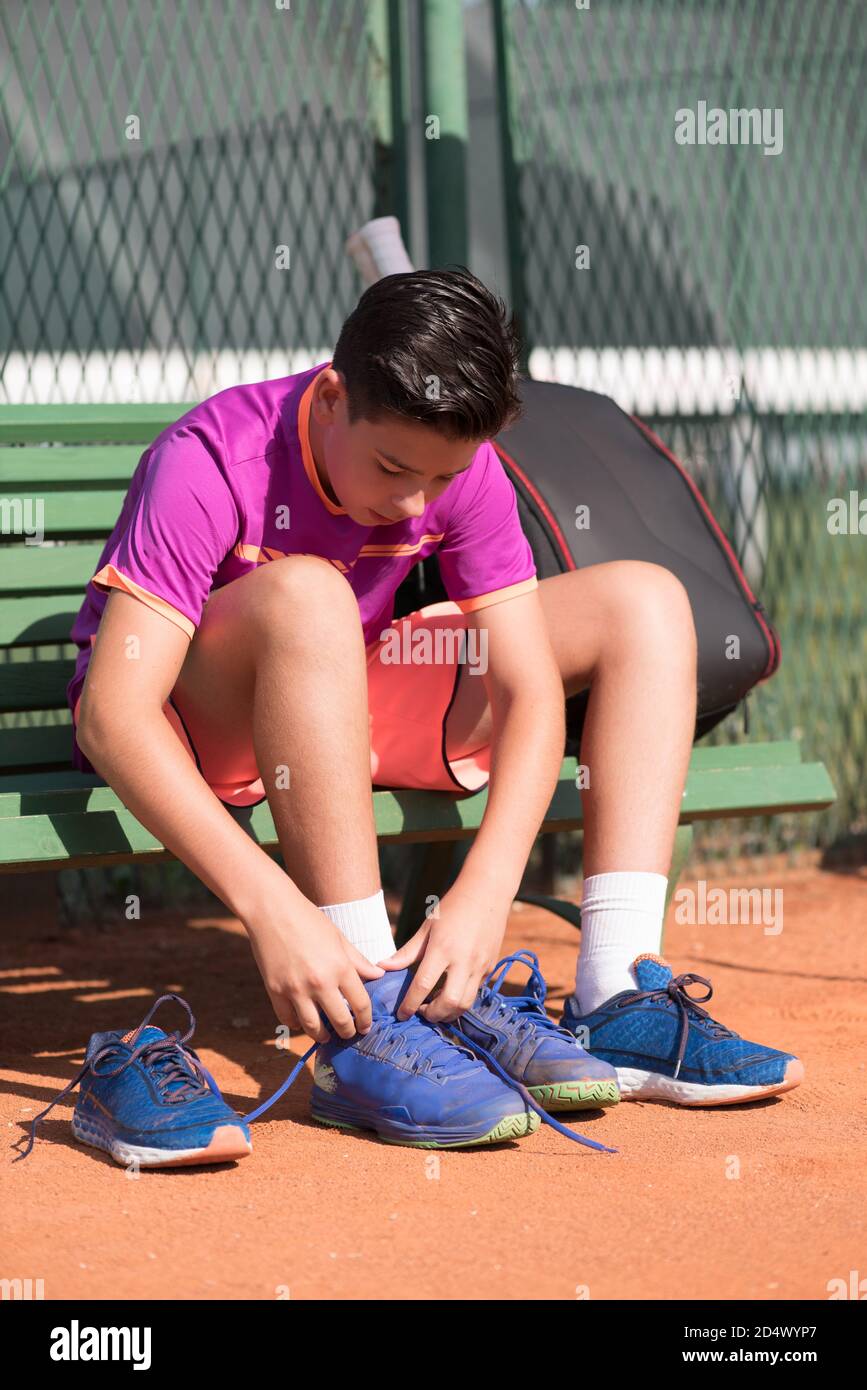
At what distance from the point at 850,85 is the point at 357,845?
3.43 m

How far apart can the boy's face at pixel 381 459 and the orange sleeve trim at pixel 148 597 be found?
28 centimetres

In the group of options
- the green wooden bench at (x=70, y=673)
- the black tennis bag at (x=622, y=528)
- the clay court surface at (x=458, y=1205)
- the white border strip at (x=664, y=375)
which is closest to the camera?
the clay court surface at (x=458, y=1205)

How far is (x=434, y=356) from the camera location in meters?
1.88

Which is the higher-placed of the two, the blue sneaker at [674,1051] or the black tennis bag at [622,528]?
the black tennis bag at [622,528]

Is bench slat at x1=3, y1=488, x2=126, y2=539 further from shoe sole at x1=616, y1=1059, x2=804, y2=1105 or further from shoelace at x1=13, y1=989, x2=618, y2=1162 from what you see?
shoe sole at x1=616, y1=1059, x2=804, y2=1105

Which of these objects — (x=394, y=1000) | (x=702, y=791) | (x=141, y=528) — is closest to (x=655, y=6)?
(x=702, y=791)

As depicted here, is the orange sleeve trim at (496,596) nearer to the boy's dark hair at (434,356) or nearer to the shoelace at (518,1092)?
the boy's dark hair at (434,356)

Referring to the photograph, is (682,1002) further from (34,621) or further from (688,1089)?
(34,621)

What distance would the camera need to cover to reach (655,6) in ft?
13.3

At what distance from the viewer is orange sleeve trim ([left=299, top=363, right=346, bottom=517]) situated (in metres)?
2.09

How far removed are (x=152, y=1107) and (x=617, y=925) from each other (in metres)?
0.69

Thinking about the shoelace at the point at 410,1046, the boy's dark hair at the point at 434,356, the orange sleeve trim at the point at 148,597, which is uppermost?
the boy's dark hair at the point at 434,356

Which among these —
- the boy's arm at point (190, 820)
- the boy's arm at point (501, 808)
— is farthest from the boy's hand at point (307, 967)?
the boy's arm at point (501, 808)

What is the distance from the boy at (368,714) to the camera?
1856 mm
